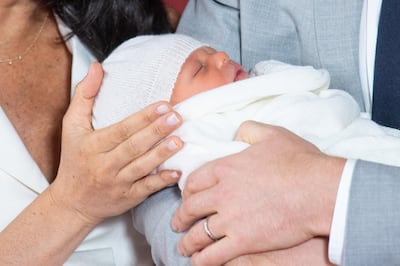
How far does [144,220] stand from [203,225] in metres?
0.24

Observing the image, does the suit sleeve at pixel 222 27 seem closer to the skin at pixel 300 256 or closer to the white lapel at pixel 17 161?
the white lapel at pixel 17 161

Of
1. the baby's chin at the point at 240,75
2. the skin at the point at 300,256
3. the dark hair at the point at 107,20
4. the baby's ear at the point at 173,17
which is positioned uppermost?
the baby's chin at the point at 240,75

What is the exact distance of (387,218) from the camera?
113cm

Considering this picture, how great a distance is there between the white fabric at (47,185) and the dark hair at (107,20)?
0.11 ft

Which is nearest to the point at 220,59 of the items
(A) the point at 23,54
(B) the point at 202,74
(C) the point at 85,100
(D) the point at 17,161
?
(B) the point at 202,74

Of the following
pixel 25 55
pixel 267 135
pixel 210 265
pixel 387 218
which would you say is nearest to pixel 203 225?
pixel 210 265

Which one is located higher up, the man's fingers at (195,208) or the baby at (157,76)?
the baby at (157,76)

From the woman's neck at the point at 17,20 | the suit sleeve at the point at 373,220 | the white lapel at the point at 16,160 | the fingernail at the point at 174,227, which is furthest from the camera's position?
the woman's neck at the point at 17,20

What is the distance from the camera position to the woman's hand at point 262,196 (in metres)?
1.17

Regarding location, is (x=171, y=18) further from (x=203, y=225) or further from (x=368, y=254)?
(x=368, y=254)

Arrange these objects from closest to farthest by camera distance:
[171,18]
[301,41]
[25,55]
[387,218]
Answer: [387,218] → [301,41] → [25,55] → [171,18]

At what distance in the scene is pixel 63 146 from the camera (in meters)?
1.50

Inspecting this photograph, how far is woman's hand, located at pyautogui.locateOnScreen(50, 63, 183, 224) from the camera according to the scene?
51.6 inches

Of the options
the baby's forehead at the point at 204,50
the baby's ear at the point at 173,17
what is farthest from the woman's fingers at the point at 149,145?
the baby's ear at the point at 173,17
